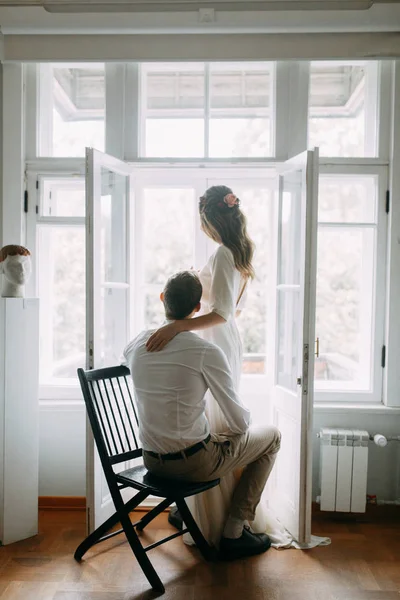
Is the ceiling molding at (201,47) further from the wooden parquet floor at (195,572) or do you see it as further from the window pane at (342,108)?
the wooden parquet floor at (195,572)

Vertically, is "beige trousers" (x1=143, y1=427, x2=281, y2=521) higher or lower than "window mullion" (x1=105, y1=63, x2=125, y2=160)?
lower

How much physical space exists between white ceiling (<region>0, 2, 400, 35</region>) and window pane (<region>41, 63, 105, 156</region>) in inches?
13.7

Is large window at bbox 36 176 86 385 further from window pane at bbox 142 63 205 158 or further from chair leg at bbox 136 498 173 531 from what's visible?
chair leg at bbox 136 498 173 531

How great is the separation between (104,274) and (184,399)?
1178mm

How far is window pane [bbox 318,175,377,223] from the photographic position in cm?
371

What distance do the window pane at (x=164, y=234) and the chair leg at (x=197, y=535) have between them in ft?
5.29

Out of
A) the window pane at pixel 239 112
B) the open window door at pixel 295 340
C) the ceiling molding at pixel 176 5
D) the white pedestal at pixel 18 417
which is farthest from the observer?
the window pane at pixel 239 112

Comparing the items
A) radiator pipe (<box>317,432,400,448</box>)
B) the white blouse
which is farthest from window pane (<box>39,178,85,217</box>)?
radiator pipe (<box>317,432,400,448</box>)

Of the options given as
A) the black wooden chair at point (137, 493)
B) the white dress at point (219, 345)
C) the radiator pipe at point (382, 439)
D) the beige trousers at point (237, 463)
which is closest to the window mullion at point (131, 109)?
the white dress at point (219, 345)

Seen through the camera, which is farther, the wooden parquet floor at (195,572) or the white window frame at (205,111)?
the white window frame at (205,111)

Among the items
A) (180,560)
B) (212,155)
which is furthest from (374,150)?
(180,560)

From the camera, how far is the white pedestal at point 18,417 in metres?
3.16

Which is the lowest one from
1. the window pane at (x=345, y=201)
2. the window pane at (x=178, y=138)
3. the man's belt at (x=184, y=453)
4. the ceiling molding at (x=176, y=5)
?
the man's belt at (x=184, y=453)

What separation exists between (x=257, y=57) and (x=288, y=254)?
53.7 inches
